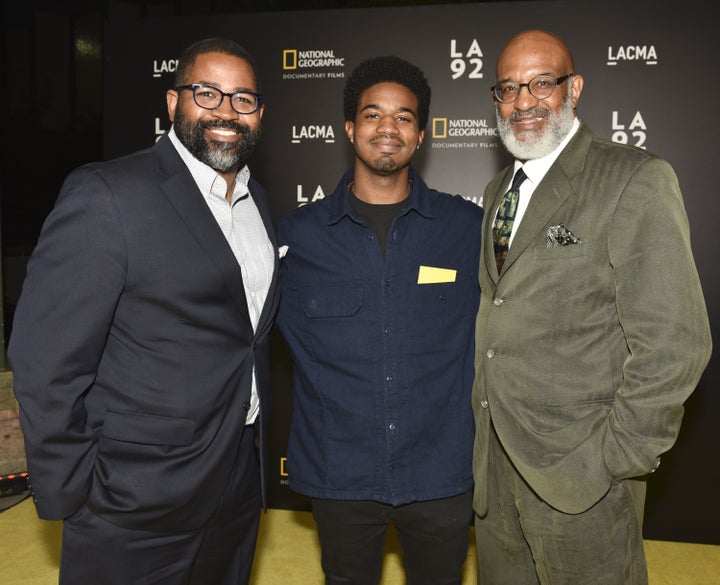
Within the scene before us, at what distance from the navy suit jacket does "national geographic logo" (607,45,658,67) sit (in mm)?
2547

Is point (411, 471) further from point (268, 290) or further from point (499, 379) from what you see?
point (268, 290)

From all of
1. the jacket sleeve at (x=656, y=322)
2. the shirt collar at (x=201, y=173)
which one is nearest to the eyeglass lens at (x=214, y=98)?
the shirt collar at (x=201, y=173)

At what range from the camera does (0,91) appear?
19.0ft

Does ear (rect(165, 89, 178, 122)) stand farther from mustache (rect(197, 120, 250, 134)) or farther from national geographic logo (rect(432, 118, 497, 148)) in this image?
national geographic logo (rect(432, 118, 497, 148))

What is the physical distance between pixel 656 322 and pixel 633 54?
7.40 ft

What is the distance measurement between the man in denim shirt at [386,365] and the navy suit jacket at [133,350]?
1.14ft

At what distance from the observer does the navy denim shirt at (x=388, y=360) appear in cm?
207

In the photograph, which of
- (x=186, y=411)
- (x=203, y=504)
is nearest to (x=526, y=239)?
(x=186, y=411)

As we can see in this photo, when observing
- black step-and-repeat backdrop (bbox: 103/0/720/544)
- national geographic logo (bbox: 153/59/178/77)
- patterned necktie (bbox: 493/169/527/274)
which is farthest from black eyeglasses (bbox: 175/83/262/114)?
national geographic logo (bbox: 153/59/178/77)

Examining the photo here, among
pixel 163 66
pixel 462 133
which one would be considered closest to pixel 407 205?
pixel 462 133

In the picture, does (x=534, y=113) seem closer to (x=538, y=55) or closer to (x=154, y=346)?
(x=538, y=55)

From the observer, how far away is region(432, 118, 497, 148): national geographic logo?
3.55 metres

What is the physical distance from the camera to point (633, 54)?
11.1 ft

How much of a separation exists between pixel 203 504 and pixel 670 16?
3224 mm
